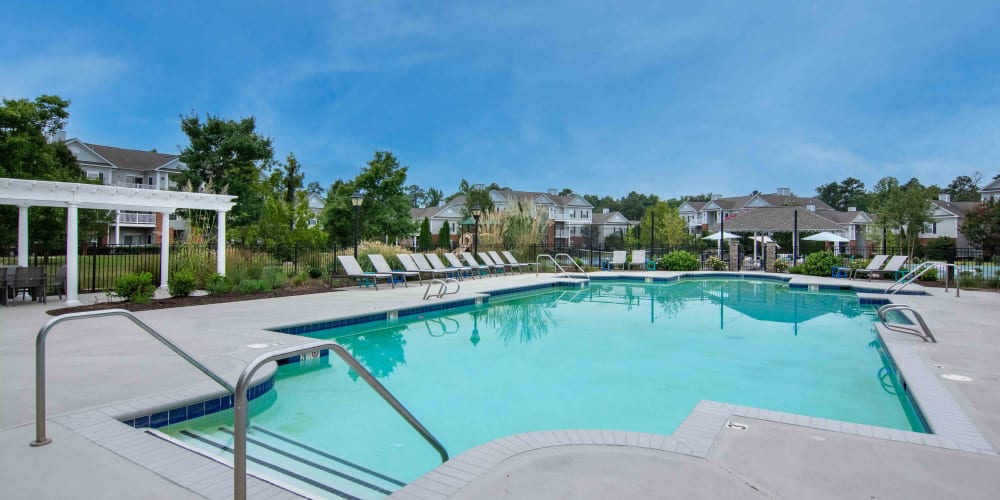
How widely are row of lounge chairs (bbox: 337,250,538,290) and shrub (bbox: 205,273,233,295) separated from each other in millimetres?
2563

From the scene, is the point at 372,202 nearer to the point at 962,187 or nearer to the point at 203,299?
the point at 203,299

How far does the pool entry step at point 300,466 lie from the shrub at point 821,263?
17242 millimetres

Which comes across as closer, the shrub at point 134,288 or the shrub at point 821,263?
the shrub at point 134,288

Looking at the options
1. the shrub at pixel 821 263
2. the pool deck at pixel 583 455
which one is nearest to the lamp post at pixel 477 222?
the shrub at pixel 821 263

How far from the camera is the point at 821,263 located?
55.6 ft

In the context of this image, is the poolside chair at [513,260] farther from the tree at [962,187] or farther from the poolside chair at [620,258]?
the tree at [962,187]

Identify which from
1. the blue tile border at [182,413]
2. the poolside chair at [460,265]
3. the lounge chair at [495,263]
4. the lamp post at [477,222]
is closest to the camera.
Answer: the blue tile border at [182,413]

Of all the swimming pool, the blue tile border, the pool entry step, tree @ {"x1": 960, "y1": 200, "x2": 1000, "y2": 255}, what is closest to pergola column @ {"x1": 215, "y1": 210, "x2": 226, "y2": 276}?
the swimming pool

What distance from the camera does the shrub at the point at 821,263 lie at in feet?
55.1

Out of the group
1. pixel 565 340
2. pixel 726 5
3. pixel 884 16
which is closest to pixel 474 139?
pixel 726 5

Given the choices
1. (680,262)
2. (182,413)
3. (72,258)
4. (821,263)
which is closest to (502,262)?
(680,262)

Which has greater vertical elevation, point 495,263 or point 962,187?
point 962,187

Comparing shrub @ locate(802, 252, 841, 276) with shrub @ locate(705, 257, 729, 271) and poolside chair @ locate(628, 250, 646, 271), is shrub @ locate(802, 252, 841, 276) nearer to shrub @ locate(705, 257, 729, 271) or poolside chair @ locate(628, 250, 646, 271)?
shrub @ locate(705, 257, 729, 271)

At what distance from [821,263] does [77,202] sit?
62.7 feet
